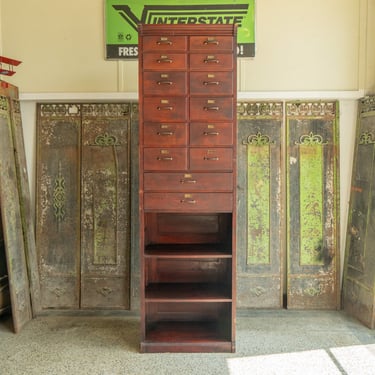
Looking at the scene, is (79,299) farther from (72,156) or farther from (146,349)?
(72,156)

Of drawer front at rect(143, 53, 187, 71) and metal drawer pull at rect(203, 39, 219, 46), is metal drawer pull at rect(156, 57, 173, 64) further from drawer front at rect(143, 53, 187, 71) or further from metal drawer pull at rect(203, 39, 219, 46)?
metal drawer pull at rect(203, 39, 219, 46)

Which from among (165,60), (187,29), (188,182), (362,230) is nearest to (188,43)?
(187,29)

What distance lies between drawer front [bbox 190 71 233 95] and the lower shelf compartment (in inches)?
67.7

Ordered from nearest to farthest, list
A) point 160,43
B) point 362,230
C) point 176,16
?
point 160,43 < point 362,230 < point 176,16

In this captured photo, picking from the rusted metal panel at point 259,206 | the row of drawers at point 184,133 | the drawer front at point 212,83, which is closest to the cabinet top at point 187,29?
the drawer front at point 212,83

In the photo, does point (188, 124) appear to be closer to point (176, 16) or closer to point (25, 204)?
point (176, 16)

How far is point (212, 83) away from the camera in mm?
2619

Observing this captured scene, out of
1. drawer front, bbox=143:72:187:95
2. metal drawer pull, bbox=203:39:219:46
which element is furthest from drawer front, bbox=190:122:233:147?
metal drawer pull, bbox=203:39:219:46

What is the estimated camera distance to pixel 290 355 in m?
2.64

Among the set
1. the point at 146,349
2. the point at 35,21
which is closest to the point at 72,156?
the point at 35,21

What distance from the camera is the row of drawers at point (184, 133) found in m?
2.62

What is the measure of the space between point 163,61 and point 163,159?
26.0 inches

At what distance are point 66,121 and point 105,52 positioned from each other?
2.27 ft

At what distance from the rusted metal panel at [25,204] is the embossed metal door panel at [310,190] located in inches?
86.1
